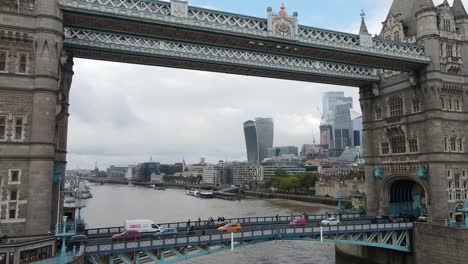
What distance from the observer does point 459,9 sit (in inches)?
1986

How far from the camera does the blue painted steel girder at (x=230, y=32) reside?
33.7m

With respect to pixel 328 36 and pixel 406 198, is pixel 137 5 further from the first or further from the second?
pixel 406 198

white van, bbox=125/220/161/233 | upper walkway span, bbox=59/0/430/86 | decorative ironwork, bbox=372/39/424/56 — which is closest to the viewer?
upper walkway span, bbox=59/0/430/86

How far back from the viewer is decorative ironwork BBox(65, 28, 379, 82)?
121 ft

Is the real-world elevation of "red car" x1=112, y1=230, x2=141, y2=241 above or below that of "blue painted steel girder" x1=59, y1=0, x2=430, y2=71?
below

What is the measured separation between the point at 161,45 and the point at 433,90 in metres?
32.3

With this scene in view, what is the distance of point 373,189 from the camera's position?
53875 mm

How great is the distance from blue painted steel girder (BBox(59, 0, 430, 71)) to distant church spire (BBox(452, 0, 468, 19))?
773 centimetres

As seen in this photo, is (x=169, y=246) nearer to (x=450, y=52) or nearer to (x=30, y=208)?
(x=30, y=208)

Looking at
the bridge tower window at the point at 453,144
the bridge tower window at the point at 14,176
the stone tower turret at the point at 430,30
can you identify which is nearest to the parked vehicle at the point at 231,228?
the bridge tower window at the point at 14,176

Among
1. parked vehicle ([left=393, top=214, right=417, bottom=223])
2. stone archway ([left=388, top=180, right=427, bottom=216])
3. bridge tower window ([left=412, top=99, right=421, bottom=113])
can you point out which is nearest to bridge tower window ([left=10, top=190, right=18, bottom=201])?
parked vehicle ([left=393, top=214, right=417, bottom=223])

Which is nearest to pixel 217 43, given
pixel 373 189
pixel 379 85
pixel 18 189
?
pixel 18 189

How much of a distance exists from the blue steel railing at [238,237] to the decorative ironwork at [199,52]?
18.1 metres

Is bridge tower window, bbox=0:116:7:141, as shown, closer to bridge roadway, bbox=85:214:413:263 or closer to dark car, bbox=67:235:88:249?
dark car, bbox=67:235:88:249
